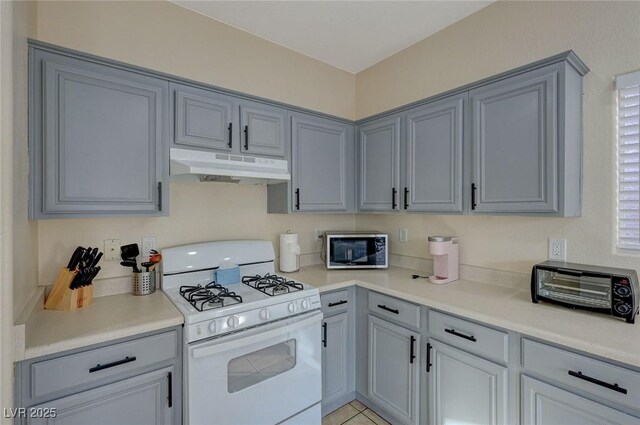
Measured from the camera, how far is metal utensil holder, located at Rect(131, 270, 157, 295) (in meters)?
1.74

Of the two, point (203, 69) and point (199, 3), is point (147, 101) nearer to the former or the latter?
point (203, 69)

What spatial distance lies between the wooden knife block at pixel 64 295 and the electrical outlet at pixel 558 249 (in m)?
2.59

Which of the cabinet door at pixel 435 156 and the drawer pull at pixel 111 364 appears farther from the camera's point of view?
the cabinet door at pixel 435 156

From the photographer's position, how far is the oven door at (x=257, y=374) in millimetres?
1409

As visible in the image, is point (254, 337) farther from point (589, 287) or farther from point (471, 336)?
point (589, 287)

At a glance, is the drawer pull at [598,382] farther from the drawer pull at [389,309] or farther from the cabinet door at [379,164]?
the cabinet door at [379,164]

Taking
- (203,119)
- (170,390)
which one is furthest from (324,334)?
(203,119)

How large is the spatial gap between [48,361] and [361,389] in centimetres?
185

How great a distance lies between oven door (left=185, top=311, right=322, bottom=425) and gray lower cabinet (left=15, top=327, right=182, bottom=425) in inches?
3.9

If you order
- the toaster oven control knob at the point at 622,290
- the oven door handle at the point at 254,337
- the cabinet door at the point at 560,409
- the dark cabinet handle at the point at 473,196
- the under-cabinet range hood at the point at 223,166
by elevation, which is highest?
the under-cabinet range hood at the point at 223,166

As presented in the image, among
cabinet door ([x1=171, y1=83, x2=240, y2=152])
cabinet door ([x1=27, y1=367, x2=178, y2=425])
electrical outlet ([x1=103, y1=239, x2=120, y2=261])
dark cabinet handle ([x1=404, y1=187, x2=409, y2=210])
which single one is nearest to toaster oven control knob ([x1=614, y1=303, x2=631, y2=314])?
dark cabinet handle ([x1=404, y1=187, x2=409, y2=210])

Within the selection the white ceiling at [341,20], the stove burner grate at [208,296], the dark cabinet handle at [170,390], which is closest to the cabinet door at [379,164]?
the white ceiling at [341,20]

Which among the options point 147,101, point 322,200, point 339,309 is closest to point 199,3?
point 147,101

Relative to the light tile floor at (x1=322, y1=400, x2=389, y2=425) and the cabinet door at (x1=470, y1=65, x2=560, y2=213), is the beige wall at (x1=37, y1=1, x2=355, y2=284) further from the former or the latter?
the cabinet door at (x1=470, y1=65, x2=560, y2=213)
